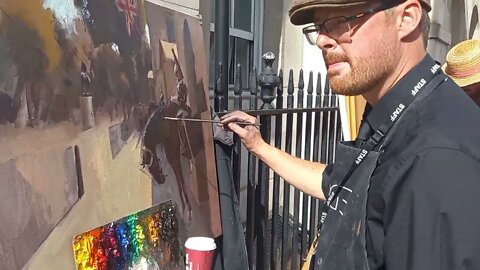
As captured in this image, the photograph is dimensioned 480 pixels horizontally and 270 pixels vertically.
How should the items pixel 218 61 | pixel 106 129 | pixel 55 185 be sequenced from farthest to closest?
pixel 218 61, pixel 106 129, pixel 55 185

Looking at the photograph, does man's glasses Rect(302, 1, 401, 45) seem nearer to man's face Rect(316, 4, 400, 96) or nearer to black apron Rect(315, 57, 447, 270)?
man's face Rect(316, 4, 400, 96)

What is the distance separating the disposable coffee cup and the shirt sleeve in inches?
31.2

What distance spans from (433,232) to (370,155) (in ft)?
1.07

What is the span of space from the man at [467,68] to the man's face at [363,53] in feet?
5.66

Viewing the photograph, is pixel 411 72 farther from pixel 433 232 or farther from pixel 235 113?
pixel 235 113

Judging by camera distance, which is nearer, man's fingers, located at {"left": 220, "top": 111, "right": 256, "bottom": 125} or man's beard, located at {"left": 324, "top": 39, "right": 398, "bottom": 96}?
man's beard, located at {"left": 324, "top": 39, "right": 398, "bottom": 96}

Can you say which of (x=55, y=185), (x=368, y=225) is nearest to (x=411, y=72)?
(x=368, y=225)

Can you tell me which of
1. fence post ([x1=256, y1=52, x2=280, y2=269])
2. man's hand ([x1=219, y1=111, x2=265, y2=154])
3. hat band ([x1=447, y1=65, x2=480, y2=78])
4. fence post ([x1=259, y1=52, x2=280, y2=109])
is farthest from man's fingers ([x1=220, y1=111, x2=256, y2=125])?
hat band ([x1=447, y1=65, x2=480, y2=78])

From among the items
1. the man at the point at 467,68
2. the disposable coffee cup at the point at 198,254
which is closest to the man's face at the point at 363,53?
the disposable coffee cup at the point at 198,254

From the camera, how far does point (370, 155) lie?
5.22ft

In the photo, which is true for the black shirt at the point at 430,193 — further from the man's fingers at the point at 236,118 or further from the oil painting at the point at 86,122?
the man's fingers at the point at 236,118

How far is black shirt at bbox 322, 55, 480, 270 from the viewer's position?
1.30m

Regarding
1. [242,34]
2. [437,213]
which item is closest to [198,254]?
[437,213]

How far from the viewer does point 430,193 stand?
1331 millimetres
